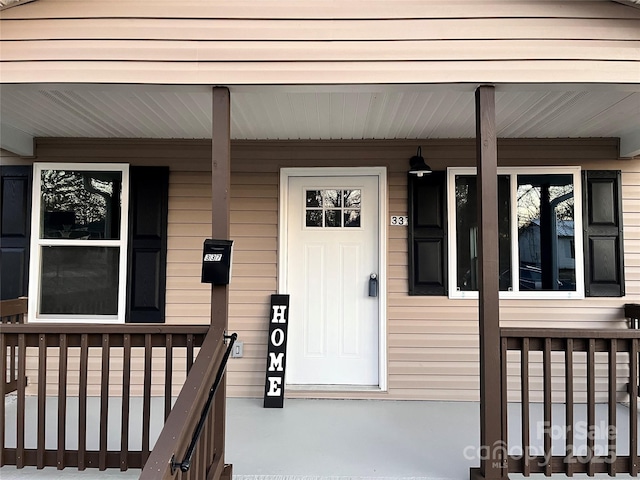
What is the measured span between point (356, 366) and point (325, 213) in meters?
1.41

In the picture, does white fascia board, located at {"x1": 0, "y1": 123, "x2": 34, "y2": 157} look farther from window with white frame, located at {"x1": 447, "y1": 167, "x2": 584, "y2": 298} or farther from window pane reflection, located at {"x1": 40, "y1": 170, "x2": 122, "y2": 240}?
window with white frame, located at {"x1": 447, "y1": 167, "x2": 584, "y2": 298}

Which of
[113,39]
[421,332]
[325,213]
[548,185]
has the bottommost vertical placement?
[421,332]

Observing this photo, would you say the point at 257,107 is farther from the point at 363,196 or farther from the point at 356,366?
the point at 356,366

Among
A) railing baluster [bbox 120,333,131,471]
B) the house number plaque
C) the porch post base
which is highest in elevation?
the house number plaque

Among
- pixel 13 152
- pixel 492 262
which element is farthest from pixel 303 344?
pixel 13 152

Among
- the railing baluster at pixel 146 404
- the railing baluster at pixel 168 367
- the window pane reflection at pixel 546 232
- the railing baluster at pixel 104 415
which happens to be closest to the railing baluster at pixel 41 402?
the railing baluster at pixel 104 415

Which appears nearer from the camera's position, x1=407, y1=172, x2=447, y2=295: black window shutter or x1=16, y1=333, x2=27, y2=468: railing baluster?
x1=16, y1=333, x2=27, y2=468: railing baluster

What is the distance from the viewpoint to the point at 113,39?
2.22 metres

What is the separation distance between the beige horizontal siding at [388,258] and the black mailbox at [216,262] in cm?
147

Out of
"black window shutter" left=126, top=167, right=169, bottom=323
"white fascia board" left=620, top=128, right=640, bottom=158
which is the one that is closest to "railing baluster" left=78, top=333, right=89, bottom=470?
"black window shutter" left=126, top=167, right=169, bottom=323

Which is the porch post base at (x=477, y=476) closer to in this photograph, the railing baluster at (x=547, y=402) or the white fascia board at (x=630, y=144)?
the railing baluster at (x=547, y=402)

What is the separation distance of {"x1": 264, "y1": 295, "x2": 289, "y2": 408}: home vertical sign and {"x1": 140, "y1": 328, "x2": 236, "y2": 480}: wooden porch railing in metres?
1.10

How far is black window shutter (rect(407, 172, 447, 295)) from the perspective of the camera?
3551 millimetres

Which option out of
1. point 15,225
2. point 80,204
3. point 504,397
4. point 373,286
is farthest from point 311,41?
point 15,225
